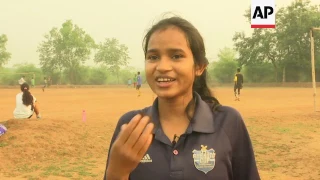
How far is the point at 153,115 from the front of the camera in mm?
1907

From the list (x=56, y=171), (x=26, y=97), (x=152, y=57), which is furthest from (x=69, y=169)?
(x=152, y=57)

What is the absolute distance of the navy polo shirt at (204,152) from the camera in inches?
67.2

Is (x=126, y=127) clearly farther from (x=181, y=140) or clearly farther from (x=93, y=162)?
(x=93, y=162)

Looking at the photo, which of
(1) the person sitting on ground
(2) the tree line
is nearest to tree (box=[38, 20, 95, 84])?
(2) the tree line

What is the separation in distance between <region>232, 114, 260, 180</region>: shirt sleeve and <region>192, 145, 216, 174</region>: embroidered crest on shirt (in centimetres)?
16

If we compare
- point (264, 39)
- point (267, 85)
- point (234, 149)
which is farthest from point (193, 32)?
point (264, 39)

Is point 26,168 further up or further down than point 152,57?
further down

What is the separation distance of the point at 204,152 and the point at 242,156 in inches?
9.4

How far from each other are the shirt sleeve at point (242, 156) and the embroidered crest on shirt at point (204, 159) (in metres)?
0.16

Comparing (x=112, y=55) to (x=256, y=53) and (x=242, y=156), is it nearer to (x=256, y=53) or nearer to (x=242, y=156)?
(x=256, y=53)

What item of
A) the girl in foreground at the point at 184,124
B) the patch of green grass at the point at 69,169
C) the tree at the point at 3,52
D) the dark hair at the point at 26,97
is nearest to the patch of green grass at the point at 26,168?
the patch of green grass at the point at 69,169

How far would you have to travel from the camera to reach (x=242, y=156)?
186 centimetres

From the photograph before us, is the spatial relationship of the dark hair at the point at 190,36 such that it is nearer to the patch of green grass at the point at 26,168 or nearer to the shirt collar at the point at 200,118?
the shirt collar at the point at 200,118

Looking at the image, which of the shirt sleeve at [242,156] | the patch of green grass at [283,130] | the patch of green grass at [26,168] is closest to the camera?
the shirt sleeve at [242,156]
